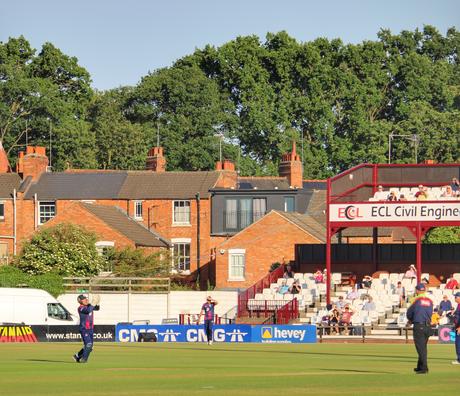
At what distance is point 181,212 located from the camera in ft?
264

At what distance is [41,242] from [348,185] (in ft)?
53.9

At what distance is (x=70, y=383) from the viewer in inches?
894

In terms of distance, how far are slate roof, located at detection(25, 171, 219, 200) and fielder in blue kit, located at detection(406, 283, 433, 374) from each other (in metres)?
55.4

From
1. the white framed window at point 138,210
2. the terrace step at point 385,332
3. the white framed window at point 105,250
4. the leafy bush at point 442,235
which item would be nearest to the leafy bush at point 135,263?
the white framed window at point 105,250

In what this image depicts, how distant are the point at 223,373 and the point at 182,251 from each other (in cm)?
5482

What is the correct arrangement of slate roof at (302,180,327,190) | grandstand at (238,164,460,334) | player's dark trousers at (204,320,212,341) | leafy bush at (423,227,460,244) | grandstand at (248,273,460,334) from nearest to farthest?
player's dark trousers at (204,320,212,341) → grandstand at (248,273,460,334) → grandstand at (238,164,460,334) → leafy bush at (423,227,460,244) → slate roof at (302,180,327,190)

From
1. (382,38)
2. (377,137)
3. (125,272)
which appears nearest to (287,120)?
(377,137)

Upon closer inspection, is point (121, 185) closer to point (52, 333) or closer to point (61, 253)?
point (61, 253)

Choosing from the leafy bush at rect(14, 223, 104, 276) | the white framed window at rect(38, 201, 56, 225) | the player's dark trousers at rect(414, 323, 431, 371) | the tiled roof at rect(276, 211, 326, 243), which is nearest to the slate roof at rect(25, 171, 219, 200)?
the white framed window at rect(38, 201, 56, 225)

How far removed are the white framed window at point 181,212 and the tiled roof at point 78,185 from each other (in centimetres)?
385

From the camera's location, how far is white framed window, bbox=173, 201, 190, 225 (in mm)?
80250

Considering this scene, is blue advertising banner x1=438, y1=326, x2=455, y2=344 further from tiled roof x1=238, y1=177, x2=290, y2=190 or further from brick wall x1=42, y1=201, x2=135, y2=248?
tiled roof x1=238, y1=177, x2=290, y2=190

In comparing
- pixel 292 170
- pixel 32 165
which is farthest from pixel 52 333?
pixel 292 170

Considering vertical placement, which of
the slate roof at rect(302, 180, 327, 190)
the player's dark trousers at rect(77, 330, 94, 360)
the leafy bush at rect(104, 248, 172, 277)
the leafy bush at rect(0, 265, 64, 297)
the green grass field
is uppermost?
the slate roof at rect(302, 180, 327, 190)
